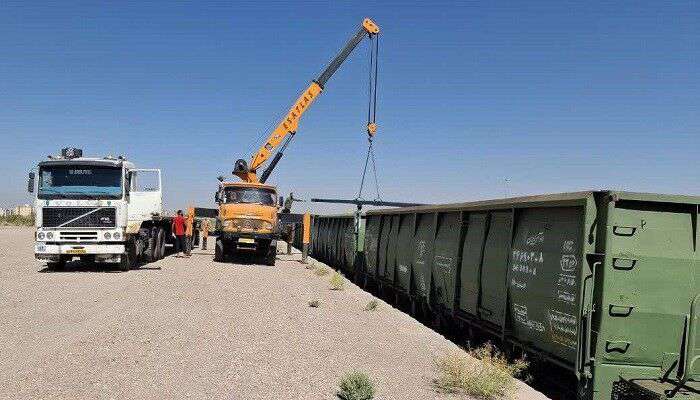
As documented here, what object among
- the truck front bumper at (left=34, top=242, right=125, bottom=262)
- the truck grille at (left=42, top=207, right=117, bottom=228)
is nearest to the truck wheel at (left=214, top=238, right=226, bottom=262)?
the truck front bumper at (left=34, top=242, right=125, bottom=262)

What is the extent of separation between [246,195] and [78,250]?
7154 mm

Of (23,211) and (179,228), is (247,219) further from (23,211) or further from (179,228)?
(23,211)

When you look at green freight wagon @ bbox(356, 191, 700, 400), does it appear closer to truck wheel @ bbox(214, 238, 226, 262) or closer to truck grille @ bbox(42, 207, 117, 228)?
truck grille @ bbox(42, 207, 117, 228)

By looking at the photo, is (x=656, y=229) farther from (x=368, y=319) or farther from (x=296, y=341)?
(x=368, y=319)

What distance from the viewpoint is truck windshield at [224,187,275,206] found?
76.0 ft

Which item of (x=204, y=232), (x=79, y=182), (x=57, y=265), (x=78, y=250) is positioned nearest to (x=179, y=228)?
(x=204, y=232)

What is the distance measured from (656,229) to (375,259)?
10.6 m

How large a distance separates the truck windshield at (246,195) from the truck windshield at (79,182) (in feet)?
19.1

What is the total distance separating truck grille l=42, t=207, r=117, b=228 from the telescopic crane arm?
11190mm

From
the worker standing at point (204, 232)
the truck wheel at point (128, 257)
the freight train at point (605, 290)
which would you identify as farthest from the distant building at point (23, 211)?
the freight train at point (605, 290)

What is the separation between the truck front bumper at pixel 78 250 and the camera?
1747 cm

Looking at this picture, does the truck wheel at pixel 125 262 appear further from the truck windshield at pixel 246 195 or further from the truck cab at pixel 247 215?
the truck windshield at pixel 246 195

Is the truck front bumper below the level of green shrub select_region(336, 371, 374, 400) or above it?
below

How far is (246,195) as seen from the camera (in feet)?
76.1
